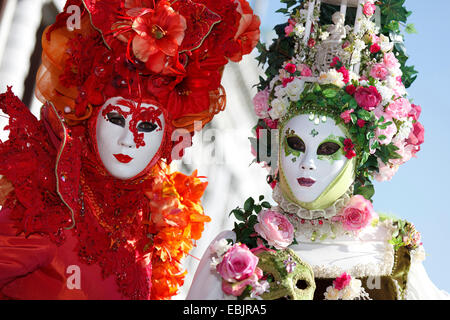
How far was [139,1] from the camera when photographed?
2590mm

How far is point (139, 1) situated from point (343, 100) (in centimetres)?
111

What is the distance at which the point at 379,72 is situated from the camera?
9.25ft

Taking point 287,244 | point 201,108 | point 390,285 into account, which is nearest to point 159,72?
point 201,108

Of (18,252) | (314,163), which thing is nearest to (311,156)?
(314,163)

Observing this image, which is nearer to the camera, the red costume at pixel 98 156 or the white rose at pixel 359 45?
the red costume at pixel 98 156

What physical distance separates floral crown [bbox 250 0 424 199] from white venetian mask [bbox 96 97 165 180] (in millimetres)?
671

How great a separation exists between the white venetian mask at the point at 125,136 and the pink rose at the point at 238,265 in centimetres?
65

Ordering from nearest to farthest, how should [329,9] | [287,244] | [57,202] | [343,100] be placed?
[57,202]
[287,244]
[343,100]
[329,9]

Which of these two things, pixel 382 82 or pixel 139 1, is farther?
pixel 382 82

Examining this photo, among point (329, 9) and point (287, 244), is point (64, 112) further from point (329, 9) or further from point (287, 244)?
point (329, 9)

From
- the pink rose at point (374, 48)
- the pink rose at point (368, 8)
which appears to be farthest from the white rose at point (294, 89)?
the pink rose at point (368, 8)

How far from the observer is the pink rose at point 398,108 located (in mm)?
2775

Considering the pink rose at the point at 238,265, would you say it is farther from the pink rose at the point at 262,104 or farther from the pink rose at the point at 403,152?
the pink rose at the point at 403,152

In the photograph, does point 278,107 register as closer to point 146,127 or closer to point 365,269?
point 146,127
